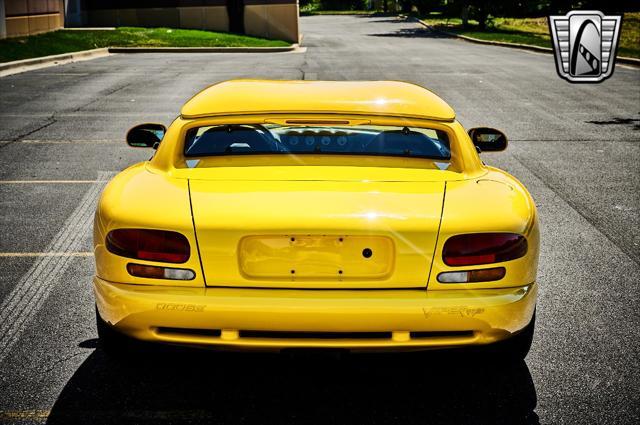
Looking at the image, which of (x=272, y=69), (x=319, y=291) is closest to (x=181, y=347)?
(x=319, y=291)

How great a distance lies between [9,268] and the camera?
19.5ft

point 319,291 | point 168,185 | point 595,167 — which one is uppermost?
point 168,185

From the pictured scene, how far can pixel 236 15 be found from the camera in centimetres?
3981

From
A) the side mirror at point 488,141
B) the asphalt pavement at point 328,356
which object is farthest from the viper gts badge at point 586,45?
the side mirror at point 488,141

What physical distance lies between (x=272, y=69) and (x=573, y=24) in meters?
→ 23.7

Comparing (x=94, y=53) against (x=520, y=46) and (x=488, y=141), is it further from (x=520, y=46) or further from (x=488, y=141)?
(x=488, y=141)

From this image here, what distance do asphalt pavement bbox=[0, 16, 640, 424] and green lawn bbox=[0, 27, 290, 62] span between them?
44.6 ft

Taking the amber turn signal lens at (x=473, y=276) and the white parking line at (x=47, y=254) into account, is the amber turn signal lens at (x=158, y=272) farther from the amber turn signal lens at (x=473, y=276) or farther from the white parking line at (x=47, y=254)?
the white parking line at (x=47, y=254)

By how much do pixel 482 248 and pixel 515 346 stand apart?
0.55m

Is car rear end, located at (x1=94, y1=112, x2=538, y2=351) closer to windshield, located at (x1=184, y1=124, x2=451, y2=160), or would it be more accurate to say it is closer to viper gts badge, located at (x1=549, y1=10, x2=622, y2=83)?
windshield, located at (x1=184, y1=124, x2=451, y2=160)

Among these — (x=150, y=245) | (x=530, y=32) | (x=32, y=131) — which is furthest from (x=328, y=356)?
(x=530, y=32)

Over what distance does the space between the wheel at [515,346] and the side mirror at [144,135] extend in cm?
253

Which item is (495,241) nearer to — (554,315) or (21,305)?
(554,315)

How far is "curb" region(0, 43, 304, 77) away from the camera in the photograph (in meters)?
A: 22.9
